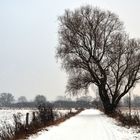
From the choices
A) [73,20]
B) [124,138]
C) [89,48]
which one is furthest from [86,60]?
[124,138]

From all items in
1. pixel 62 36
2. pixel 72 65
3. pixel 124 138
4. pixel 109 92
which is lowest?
pixel 124 138

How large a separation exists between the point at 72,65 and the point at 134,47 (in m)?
8.52

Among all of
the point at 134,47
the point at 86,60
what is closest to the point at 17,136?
the point at 86,60

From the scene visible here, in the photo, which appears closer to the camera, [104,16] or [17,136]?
[17,136]

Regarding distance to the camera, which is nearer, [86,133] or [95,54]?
[86,133]

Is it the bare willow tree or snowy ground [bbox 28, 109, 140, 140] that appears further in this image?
the bare willow tree

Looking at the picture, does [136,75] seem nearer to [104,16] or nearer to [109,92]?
[109,92]

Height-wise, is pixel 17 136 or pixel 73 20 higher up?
pixel 73 20

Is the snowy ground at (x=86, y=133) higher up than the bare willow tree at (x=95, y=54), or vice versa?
the bare willow tree at (x=95, y=54)

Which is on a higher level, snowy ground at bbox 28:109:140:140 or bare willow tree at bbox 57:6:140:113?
bare willow tree at bbox 57:6:140:113

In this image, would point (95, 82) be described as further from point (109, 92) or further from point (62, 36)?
point (62, 36)

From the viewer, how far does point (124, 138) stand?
1659cm

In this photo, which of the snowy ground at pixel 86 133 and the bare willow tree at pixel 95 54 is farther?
the bare willow tree at pixel 95 54

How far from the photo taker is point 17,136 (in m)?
16.7
